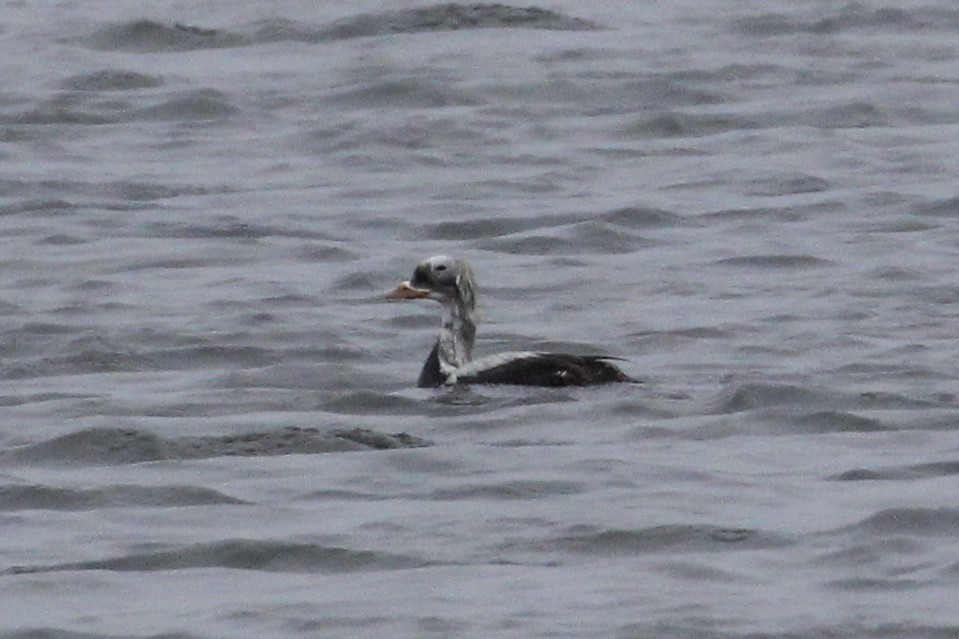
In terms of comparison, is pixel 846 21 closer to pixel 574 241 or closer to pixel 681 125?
pixel 681 125

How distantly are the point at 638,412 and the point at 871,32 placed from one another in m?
15.8

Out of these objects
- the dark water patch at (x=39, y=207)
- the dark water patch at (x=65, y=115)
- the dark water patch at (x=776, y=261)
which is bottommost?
the dark water patch at (x=39, y=207)

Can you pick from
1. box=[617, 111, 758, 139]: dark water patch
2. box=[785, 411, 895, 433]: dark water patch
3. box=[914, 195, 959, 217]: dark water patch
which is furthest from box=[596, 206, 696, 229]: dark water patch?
box=[785, 411, 895, 433]: dark water patch

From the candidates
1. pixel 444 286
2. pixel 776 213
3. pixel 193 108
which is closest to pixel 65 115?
pixel 193 108

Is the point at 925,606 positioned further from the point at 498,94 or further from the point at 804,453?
the point at 498,94

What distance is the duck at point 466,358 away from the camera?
1692 centimetres

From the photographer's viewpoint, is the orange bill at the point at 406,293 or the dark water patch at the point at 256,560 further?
the orange bill at the point at 406,293

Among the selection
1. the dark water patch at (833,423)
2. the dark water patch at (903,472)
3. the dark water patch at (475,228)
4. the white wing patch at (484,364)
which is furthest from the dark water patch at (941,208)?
the dark water patch at (903,472)

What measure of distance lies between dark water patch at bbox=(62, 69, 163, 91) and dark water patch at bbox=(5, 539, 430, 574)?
16.7 metres

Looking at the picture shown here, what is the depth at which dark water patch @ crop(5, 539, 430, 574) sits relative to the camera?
1320 centimetres

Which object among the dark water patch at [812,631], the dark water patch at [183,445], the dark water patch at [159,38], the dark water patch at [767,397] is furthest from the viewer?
the dark water patch at [159,38]

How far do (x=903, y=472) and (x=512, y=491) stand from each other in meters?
1.79

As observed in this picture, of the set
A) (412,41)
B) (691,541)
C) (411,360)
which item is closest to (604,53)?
(412,41)

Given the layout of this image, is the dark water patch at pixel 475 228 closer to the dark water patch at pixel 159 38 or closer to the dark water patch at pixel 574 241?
the dark water patch at pixel 574 241
